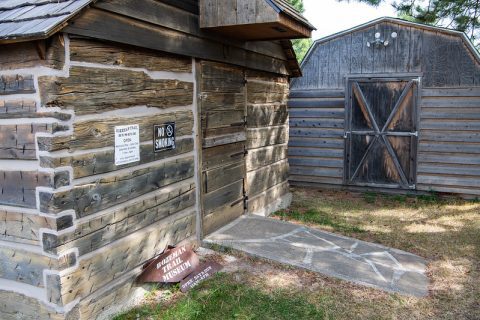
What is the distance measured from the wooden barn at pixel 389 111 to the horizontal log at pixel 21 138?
741 cm

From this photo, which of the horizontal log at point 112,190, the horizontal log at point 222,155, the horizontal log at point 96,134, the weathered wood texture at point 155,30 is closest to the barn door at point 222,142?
the horizontal log at point 222,155

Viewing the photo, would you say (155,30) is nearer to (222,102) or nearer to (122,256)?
(222,102)

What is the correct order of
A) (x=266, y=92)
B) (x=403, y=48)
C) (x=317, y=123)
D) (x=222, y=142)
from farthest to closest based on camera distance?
(x=317, y=123) < (x=403, y=48) < (x=266, y=92) < (x=222, y=142)

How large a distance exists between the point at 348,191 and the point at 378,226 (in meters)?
2.66

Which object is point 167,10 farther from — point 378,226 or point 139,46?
point 378,226

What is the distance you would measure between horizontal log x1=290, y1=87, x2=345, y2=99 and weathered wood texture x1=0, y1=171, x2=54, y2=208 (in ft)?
24.7

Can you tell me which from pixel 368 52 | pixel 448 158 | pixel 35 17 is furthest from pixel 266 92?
pixel 35 17

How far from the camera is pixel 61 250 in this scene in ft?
10.4

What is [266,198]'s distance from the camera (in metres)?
7.40

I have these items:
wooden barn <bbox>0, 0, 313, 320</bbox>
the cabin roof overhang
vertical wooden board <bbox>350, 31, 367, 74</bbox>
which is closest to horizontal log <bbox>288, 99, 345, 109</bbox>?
vertical wooden board <bbox>350, 31, 367, 74</bbox>

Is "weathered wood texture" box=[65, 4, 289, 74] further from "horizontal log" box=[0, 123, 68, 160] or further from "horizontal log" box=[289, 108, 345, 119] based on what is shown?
"horizontal log" box=[289, 108, 345, 119]

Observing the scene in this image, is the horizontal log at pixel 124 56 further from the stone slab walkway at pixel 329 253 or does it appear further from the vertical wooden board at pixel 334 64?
the vertical wooden board at pixel 334 64

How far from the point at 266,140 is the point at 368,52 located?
3541mm

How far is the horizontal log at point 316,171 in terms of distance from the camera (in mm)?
9727
